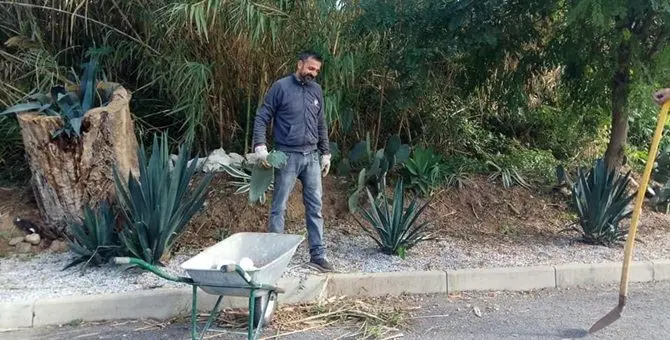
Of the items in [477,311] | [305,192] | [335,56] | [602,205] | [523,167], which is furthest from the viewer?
[523,167]

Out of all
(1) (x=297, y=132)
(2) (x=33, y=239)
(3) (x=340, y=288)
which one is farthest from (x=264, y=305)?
(2) (x=33, y=239)

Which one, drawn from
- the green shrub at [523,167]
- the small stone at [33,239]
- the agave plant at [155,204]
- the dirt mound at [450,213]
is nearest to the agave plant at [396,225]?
the dirt mound at [450,213]

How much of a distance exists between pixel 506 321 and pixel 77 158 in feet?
12.9

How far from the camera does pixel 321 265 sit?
5457mm

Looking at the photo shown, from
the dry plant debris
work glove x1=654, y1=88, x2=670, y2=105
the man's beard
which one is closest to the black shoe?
the dry plant debris

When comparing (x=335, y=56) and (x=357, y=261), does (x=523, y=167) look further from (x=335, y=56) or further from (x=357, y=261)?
(x=357, y=261)

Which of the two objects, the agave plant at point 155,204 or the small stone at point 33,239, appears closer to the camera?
the agave plant at point 155,204

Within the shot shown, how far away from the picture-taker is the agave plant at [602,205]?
6.27 m

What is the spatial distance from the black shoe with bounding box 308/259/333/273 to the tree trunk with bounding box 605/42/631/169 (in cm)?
345

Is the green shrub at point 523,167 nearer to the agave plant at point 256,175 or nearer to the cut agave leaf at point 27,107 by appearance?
the agave plant at point 256,175

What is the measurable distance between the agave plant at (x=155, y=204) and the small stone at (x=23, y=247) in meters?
1.17

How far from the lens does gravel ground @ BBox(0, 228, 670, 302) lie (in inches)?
199

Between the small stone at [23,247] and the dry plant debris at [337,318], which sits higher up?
the dry plant debris at [337,318]

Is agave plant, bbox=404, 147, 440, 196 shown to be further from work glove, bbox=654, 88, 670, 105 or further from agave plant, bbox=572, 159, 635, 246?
work glove, bbox=654, 88, 670, 105
